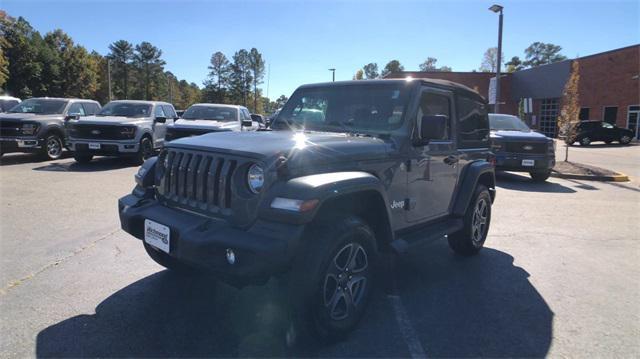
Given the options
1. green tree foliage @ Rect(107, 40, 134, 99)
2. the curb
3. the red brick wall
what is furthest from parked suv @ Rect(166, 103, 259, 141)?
green tree foliage @ Rect(107, 40, 134, 99)

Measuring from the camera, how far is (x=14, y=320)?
3365mm

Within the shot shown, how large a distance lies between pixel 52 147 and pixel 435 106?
12.5 meters

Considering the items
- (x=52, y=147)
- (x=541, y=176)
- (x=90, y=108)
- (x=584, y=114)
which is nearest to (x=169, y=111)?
(x=90, y=108)

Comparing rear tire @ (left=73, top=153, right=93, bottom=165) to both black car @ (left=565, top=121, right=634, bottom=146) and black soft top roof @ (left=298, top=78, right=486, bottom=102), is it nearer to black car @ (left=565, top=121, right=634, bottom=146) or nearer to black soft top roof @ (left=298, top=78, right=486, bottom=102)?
black soft top roof @ (left=298, top=78, right=486, bottom=102)

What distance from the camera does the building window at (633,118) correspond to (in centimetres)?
3226

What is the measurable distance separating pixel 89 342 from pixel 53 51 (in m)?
61.8

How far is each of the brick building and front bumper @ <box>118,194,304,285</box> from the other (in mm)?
32704

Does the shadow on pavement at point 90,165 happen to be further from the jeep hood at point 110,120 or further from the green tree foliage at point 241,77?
the green tree foliage at point 241,77

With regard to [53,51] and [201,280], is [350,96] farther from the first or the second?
[53,51]

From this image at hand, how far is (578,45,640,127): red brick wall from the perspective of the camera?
3219cm

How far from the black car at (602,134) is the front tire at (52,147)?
98.7 ft

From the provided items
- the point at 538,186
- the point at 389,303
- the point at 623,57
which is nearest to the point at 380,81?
the point at 389,303

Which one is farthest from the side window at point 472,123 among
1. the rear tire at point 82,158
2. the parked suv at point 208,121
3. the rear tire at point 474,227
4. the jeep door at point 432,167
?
the rear tire at point 82,158

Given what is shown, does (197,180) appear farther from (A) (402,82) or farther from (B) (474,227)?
(B) (474,227)
